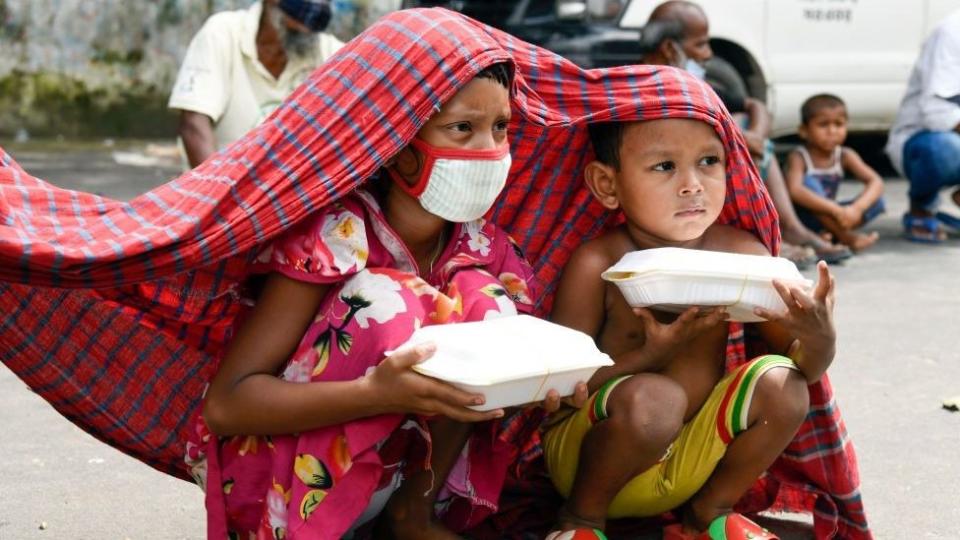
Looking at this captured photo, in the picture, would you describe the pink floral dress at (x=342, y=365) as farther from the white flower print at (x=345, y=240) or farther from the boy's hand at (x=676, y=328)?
the boy's hand at (x=676, y=328)

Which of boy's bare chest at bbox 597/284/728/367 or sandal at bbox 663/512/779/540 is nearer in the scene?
sandal at bbox 663/512/779/540

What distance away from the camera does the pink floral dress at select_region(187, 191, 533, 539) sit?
8.11 feet

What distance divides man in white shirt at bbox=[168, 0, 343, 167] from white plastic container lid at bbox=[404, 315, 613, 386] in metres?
2.92

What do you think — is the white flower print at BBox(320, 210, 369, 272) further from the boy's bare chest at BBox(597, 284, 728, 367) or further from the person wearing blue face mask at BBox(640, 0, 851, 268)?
the person wearing blue face mask at BBox(640, 0, 851, 268)

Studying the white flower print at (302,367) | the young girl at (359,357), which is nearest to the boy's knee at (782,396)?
the young girl at (359,357)

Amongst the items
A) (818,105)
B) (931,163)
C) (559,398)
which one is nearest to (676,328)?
(559,398)

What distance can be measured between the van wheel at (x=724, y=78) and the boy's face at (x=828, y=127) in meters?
1.05

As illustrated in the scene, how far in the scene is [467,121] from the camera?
255 cm

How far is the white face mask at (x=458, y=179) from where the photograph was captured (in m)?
2.54

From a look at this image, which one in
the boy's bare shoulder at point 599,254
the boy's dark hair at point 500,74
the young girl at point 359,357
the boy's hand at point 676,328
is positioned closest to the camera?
the young girl at point 359,357

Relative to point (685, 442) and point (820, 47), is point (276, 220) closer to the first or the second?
point (685, 442)

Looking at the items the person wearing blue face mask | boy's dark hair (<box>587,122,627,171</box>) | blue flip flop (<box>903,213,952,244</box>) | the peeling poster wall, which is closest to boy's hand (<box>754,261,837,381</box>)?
boy's dark hair (<box>587,122,627,171</box>)

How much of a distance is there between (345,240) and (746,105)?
508 centimetres

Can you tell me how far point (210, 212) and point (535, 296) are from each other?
35.2 inches
